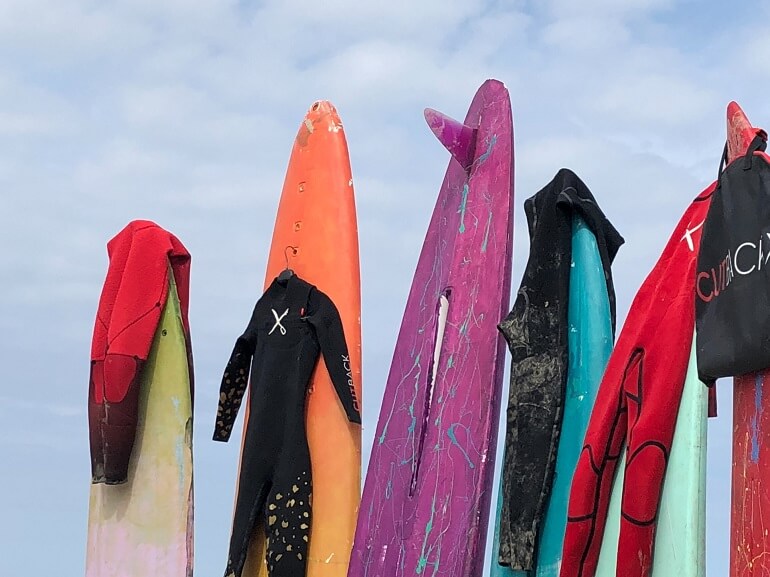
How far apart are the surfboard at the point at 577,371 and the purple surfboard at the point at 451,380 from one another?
0.69 feet

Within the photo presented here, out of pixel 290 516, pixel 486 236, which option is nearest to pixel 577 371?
pixel 486 236

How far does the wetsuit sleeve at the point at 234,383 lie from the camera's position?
4.71 metres

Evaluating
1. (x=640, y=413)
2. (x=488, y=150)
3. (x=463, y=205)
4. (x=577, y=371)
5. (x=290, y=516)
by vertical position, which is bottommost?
(x=290, y=516)

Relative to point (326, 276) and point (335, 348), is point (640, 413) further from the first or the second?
point (326, 276)

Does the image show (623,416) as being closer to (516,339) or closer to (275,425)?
(516,339)

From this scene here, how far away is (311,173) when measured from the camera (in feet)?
15.9

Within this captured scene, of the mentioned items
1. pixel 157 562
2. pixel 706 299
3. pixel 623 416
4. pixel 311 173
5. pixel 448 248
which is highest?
pixel 311 173

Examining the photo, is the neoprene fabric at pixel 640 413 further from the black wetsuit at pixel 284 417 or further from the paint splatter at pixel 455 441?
the black wetsuit at pixel 284 417

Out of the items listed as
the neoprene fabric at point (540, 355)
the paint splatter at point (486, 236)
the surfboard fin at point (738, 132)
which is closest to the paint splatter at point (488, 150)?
the paint splatter at point (486, 236)

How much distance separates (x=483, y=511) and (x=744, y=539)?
128cm

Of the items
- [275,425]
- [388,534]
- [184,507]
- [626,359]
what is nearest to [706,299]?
[626,359]

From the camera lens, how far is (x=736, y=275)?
2928mm

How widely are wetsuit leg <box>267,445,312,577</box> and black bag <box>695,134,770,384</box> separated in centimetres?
174

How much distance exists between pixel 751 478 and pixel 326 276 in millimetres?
2110
